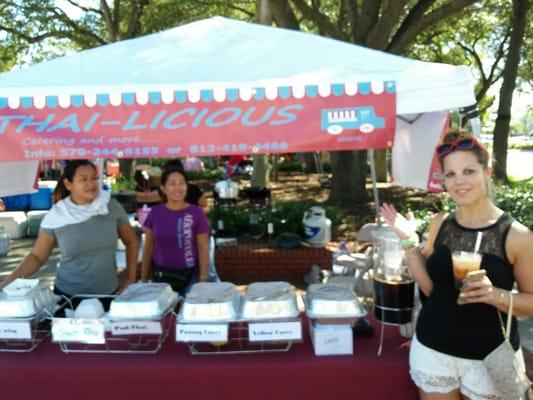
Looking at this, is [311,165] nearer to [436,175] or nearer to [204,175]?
[204,175]

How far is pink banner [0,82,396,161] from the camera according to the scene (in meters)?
2.49

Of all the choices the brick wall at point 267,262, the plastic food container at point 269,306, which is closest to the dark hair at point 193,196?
the plastic food container at point 269,306

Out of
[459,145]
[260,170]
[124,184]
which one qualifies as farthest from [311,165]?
[459,145]

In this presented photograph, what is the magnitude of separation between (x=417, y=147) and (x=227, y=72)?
1.53m

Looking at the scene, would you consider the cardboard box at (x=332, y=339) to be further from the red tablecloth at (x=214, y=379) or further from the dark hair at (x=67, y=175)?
the dark hair at (x=67, y=175)

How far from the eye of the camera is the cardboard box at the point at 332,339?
240cm

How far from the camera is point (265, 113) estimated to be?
8.16ft

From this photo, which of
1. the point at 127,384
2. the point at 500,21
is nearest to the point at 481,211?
the point at 127,384

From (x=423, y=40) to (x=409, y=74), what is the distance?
1627cm

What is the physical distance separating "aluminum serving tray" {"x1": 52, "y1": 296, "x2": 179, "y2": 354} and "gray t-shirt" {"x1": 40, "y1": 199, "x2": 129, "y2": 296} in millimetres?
480

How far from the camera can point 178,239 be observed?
3.36 metres

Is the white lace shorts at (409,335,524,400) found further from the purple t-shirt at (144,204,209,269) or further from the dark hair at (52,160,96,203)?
the dark hair at (52,160,96,203)

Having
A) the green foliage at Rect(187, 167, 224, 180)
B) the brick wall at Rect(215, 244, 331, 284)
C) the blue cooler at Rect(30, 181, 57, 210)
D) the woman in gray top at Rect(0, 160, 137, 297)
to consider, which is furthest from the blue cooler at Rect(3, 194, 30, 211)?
the woman in gray top at Rect(0, 160, 137, 297)

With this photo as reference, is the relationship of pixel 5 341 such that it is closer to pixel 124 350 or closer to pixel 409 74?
pixel 124 350
